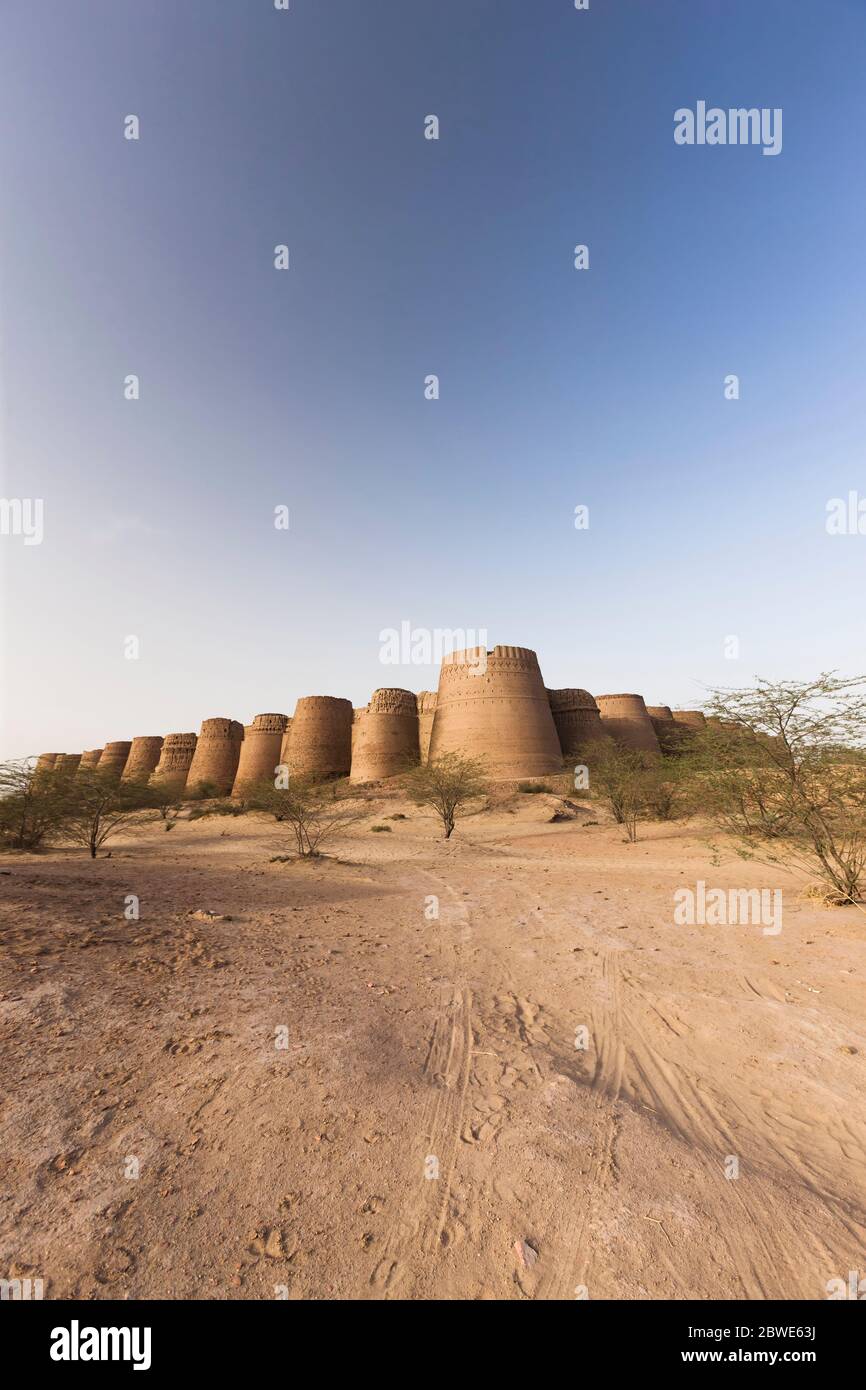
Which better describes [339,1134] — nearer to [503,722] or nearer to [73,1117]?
[73,1117]

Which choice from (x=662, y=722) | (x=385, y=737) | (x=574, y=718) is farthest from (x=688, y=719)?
(x=385, y=737)

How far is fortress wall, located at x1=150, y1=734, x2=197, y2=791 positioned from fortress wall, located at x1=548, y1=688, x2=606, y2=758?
33.4 m

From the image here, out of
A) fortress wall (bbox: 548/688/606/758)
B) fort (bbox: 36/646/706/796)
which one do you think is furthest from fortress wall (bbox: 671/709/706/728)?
fortress wall (bbox: 548/688/606/758)

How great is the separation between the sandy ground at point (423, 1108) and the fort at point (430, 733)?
1906 centimetres

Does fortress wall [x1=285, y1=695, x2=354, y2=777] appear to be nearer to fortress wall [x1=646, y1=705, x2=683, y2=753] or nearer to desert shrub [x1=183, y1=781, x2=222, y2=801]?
desert shrub [x1=183, y1=781, x2=222, y2=801]

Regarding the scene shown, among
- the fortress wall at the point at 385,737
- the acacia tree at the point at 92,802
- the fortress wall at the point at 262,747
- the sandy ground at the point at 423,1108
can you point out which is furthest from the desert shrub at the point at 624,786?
the fortress wall at the point at 262,747

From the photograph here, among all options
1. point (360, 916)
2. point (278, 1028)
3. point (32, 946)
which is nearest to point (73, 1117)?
point (278, 1028)

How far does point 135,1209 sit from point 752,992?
494 centimetres

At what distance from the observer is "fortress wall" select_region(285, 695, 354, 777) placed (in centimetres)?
3747

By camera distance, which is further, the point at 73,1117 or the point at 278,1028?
the point at 278,1028

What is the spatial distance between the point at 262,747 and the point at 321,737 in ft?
21.0

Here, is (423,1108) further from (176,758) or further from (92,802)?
(176,758)

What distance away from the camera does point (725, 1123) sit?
279cm
